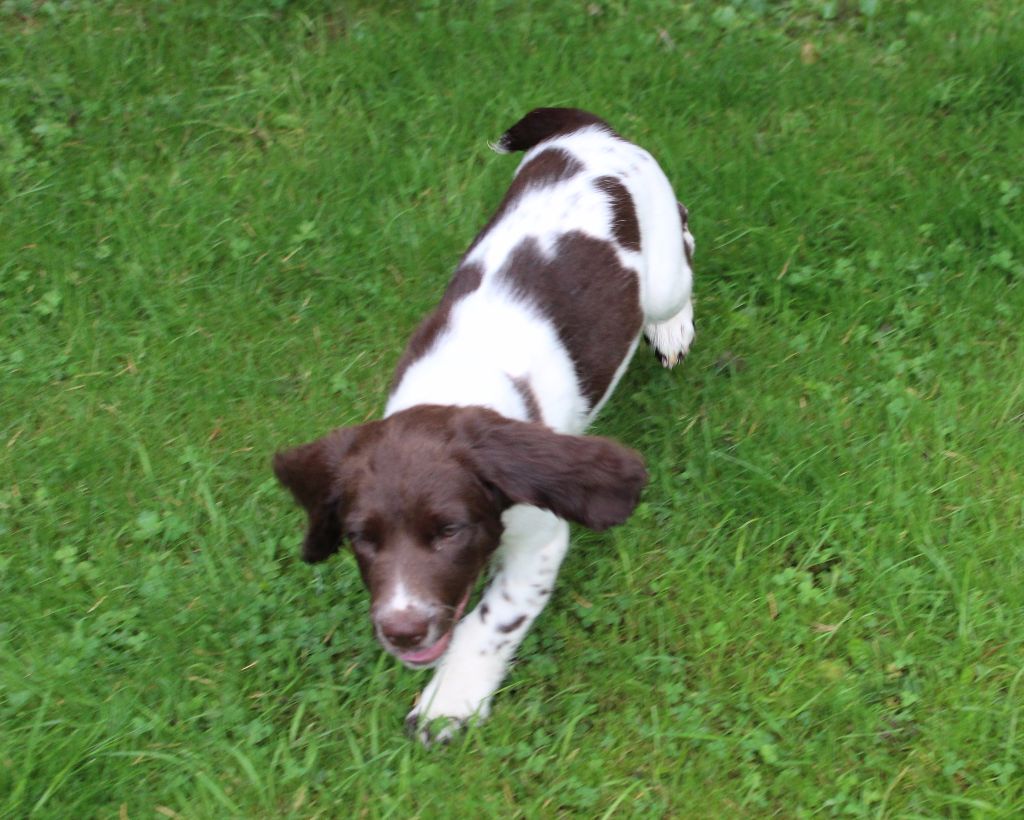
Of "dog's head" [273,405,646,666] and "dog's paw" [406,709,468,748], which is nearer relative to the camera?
"dog's head" [273,405,646,666]

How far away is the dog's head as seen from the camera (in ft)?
8.78

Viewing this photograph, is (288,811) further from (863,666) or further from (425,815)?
(863,666)

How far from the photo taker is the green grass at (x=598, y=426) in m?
3.10

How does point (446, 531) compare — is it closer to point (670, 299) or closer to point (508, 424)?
point (508, 424)

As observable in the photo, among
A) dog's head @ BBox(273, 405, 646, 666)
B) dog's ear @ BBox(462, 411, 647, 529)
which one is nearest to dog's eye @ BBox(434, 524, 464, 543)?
dog's head @ BBox(273, 405, 646, 666)

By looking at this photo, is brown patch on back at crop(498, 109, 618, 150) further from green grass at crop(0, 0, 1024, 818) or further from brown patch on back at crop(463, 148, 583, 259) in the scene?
green grass at crop(0, 0, 1024, 818)

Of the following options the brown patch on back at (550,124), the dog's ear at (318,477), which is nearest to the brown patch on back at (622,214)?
the brown patch on back at (550,124)

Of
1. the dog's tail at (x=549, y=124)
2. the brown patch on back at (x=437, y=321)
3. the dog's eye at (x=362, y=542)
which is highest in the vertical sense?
the dog's tail at (x=549, y=124)

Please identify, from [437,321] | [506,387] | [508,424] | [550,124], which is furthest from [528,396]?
[550,124]

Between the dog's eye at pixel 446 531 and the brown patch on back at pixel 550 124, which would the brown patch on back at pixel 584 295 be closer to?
the brown patch on back at pixel 550 124

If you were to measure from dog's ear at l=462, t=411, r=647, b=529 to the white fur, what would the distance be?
30 cm

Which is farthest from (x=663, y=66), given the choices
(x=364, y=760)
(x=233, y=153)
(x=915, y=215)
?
(x=364, y=760)

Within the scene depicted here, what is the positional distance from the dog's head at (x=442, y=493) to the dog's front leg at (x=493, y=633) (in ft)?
1.26

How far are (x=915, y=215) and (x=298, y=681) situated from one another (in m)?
2.74
